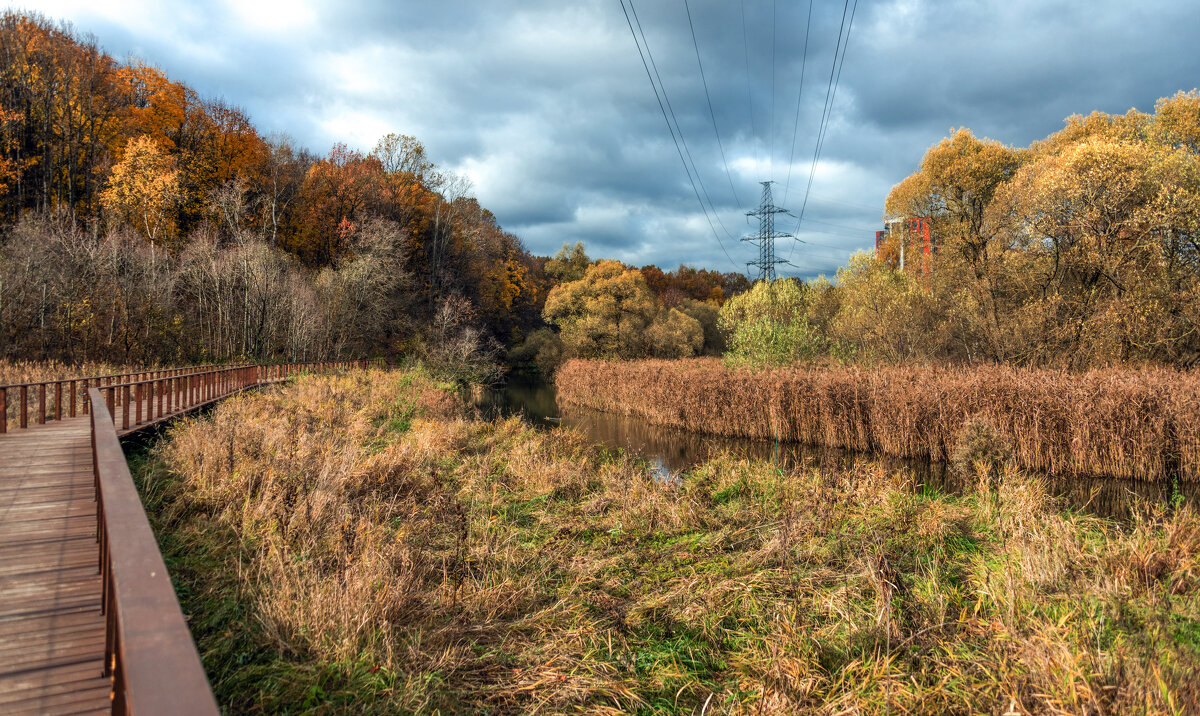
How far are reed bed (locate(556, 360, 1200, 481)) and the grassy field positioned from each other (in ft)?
18.5

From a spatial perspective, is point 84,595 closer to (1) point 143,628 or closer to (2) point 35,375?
(1) point 143,628

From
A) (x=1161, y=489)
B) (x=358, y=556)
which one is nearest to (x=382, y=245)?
(x=358, y=556)

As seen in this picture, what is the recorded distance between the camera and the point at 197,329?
25344mm

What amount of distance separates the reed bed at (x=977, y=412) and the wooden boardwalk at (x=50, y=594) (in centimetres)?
1349

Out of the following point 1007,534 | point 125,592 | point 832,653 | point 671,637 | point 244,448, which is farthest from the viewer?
point 244,448

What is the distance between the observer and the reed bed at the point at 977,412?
11719 mm

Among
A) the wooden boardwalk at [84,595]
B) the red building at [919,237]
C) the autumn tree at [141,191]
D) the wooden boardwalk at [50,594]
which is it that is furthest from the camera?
the autumn tree at [141,191]

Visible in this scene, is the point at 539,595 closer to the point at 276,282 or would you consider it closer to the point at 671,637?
the point at 671,637

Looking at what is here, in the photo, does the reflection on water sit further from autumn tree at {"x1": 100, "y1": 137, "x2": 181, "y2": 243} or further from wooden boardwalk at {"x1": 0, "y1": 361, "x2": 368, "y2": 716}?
autumn tree at {"x1": 100, "y1": 137, "x2": 181, "y2": 243}

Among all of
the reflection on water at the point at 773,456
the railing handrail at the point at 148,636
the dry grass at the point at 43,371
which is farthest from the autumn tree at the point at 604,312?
the railing handrail at the point at 148,636

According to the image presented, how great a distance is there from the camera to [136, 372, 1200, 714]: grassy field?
3369 millimetres

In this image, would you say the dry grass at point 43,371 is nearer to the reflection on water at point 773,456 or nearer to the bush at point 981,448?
the reflection on water at point 773,456

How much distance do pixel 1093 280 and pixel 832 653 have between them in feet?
60.9

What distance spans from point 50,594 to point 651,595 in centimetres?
427
